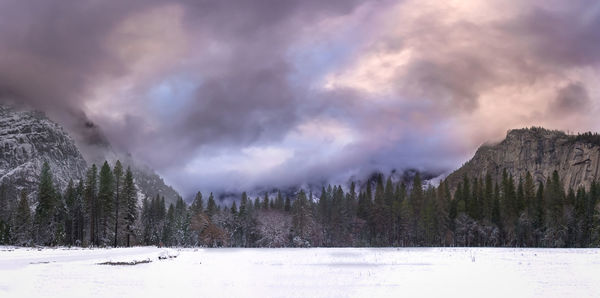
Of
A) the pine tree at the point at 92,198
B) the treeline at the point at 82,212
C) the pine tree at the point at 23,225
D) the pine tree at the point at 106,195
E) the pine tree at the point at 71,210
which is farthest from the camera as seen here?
the pine tree at the point at 71,210

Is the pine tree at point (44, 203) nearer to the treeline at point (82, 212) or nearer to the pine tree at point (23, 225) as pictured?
the treeline at point (82, 212)

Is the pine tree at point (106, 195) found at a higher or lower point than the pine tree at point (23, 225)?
higher

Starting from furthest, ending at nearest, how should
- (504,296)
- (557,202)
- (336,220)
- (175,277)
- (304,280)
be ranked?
(336,220), (557,202), (175,277), (304,280), (504,296)

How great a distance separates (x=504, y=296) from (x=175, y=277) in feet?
61.3

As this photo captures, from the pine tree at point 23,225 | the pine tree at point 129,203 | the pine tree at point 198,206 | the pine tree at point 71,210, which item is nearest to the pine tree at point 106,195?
the pine tree at point 129,203

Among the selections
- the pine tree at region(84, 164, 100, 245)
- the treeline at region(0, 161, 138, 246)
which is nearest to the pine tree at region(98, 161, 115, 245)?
the treeline at region(0, 161, 138, 246)

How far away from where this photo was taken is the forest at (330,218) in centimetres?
9275

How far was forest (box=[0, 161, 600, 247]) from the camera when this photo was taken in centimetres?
9275

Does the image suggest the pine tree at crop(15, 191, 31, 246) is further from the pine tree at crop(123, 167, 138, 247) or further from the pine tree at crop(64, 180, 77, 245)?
the pine tree at crop(123, 167, 138, 247)

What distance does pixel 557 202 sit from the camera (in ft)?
371

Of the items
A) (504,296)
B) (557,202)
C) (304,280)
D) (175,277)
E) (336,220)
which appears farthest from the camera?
(336,220)

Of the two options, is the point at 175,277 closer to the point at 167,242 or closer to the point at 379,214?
the point at 379,214

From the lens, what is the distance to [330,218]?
479 ft

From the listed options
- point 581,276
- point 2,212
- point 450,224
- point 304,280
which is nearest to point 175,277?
point 304,280
